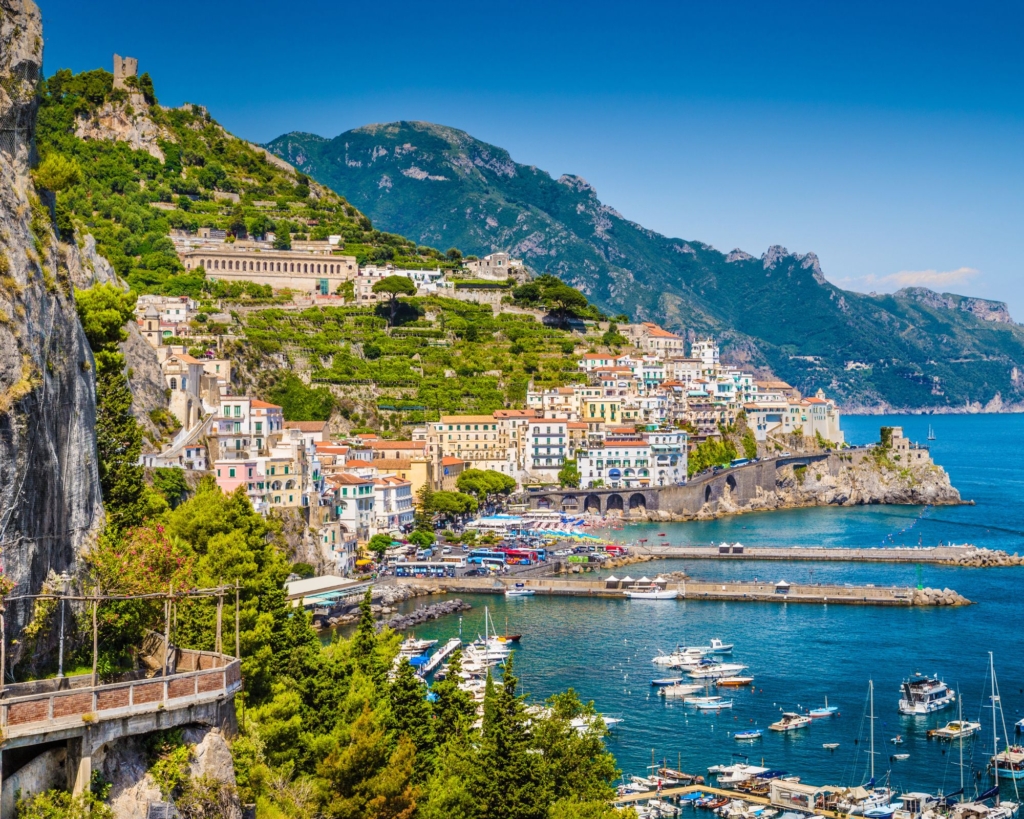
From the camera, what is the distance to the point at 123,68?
113m

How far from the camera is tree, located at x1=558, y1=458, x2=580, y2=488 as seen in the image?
85.9 meters

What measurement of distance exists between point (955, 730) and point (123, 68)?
333ft

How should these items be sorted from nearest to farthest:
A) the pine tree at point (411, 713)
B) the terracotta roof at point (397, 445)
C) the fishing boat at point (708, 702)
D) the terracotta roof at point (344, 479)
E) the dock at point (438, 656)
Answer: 1. the pine tree at point (411, 713)
2. the fishing boat at point (708, 702)
3. the dock at point (438, 656)
4. the terracotta roof at point (344, 479)
5. the terracotta roof at point (397, 445)

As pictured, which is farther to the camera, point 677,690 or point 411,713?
point 677,690

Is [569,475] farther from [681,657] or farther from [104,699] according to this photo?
[104,699]

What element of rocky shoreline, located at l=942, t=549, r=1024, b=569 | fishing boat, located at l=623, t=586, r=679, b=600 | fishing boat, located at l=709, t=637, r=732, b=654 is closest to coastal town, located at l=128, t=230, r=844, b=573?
fishing boat, located at l=623, t=586, r=679, b=600

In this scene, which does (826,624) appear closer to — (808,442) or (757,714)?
(757,714)

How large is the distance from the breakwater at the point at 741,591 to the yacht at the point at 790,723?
19142 millimetres

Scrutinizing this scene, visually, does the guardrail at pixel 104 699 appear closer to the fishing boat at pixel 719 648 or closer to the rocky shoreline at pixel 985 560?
the fishing boat at pixel 719 648

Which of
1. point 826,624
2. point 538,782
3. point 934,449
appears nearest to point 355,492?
point 826,624

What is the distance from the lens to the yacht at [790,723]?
118 feet

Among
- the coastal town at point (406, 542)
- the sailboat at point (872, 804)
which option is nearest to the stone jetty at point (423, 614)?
the coastal town at point (406, 542)

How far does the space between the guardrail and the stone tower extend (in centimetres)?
10794

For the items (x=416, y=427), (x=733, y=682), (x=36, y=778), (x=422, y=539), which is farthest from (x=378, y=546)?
(x=36, y=778)
